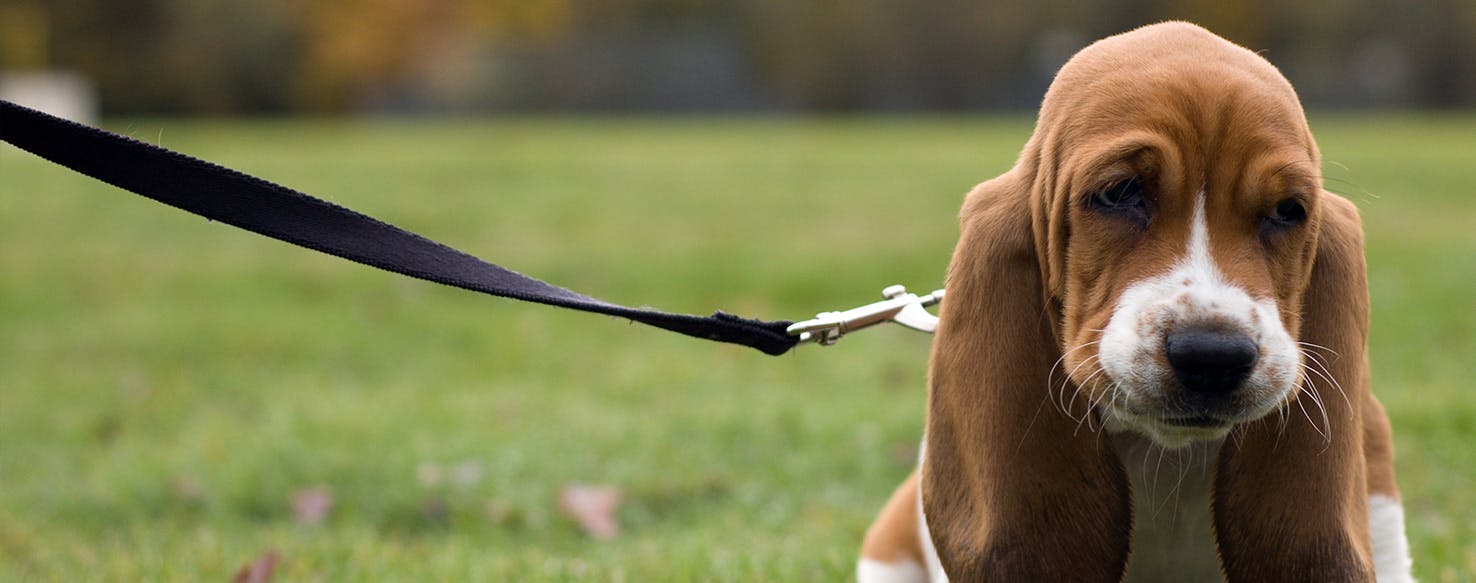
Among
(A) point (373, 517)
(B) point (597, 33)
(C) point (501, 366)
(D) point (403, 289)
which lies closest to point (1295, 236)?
(A) point (373, 517)

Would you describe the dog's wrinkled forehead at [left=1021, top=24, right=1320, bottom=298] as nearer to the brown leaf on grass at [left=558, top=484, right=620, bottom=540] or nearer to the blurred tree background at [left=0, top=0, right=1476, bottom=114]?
the brown leaf on grass at [left=558, top=484, right=620, bottom=540]

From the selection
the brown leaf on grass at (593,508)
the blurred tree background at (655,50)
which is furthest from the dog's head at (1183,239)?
the blurred tree background at (655,50)

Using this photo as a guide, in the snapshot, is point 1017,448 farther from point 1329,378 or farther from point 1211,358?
point 1329,378

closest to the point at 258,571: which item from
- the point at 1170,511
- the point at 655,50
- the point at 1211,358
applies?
the point at 1170,511

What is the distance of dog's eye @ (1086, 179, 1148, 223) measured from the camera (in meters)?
2.33

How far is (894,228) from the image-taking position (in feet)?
39.4

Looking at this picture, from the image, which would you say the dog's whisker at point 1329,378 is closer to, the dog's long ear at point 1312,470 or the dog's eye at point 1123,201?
the dog's long ear at point 1312,470

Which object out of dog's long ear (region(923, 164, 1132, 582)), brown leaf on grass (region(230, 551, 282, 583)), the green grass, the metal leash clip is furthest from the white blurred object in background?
dog's long ear (region(923, 164, 1132, 582))

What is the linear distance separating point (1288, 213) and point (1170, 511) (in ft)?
2.02

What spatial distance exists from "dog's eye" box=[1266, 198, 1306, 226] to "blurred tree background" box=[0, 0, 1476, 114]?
138ft

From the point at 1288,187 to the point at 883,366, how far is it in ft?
16.6

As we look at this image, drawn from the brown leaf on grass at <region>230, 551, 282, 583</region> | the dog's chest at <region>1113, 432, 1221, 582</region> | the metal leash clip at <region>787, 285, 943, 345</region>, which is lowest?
the brown leaf on grass at <region>230, 551, 282, 583</region>

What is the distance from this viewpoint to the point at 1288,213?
2.33 metres

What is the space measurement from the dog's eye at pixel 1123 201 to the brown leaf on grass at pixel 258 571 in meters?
2.67
